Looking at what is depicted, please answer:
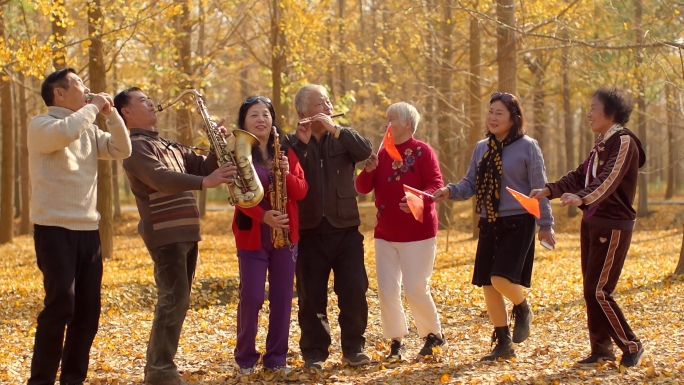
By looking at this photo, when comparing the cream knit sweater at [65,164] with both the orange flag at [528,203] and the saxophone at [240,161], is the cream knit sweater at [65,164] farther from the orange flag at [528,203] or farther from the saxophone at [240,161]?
the orange flag at [528,203]

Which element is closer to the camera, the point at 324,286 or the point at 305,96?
the point at 305,96

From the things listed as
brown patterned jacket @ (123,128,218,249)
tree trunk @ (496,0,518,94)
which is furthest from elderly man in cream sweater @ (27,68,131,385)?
tree trunk @ (496,0,518,94)

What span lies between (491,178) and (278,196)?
168 centimetres

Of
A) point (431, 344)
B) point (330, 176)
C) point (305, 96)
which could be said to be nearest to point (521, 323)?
point (431, 344)

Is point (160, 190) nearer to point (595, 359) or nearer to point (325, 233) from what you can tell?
point (325, 233)

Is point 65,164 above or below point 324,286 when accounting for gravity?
above

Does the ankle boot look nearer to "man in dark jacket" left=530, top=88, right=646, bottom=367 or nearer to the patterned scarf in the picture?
"man in dark jacket" left=530, top=88, right=646, bottom=367

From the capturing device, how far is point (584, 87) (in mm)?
21547

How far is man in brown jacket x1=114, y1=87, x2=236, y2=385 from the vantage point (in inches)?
209

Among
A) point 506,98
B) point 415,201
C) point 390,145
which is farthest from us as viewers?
point 390,145

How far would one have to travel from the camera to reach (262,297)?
5727mm

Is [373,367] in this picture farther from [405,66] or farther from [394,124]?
[405,66]

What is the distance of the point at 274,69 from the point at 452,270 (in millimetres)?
5360

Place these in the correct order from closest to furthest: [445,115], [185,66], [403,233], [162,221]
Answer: [162,221], [403,233], [185,66], [445,115]
